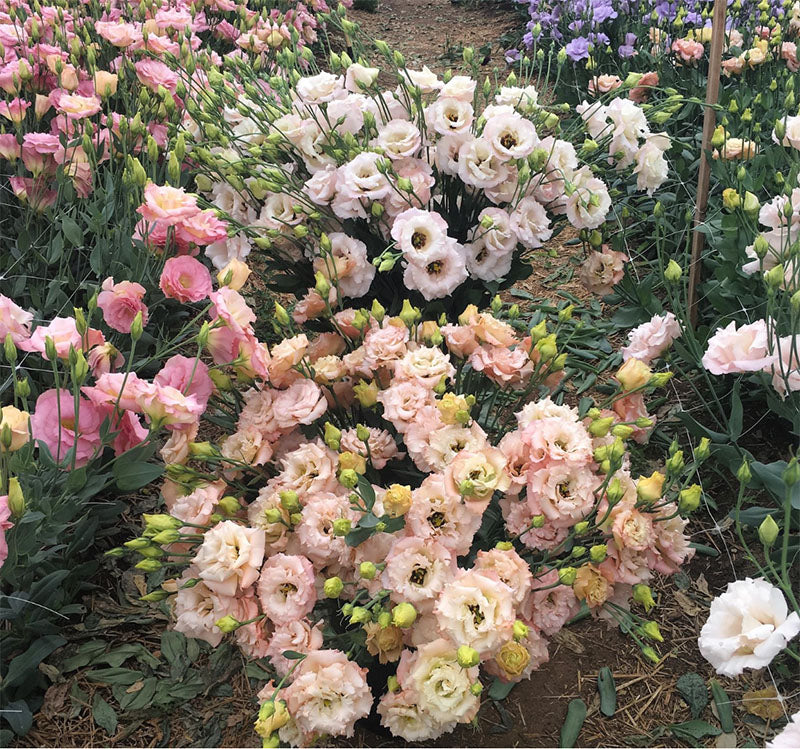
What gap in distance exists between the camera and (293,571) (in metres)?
1.17

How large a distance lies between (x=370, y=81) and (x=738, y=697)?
160 centimetres

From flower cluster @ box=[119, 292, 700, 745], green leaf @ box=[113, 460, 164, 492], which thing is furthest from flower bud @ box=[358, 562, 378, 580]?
green leaf @ box=[113, 460, 164, 492]

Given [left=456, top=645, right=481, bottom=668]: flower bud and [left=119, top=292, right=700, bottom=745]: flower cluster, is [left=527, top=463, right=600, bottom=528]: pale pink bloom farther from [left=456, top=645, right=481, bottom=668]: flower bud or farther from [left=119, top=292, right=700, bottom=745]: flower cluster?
[left=456, top=645, right=481, bottom=668]: flower bud

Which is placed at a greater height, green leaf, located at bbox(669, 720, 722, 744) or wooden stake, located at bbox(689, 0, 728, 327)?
wooden stake, located at bbox(689, 0, 728, 327)

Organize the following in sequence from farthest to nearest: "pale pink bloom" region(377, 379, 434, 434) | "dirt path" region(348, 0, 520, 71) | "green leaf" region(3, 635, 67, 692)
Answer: "dirt path" region(348, 0, 520, 71), "green leaf" region(3, 635, 67, 692), "pale pink bloom" region(377, 379, 434, 434)

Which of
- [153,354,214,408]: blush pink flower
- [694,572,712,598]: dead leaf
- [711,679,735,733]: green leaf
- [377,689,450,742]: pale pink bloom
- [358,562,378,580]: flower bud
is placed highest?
[153,354,214,408]: blush pink flower

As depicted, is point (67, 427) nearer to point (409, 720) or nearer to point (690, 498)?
point (409, 720)

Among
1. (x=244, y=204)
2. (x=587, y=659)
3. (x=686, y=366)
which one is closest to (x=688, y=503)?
(x=587, y=659)

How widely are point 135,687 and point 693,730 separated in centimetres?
114

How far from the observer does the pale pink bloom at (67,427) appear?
1.31 m

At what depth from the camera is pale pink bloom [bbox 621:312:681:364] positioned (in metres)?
1.58

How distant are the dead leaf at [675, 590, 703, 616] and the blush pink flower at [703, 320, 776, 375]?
2.05 ft

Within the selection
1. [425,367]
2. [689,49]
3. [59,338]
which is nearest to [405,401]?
[425,367]

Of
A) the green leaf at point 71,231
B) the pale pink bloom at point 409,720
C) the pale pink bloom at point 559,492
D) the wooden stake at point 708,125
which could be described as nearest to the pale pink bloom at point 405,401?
the pale pink bloom at point 559,492
